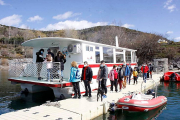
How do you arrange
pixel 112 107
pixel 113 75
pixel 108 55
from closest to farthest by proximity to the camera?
pixel 112 107 < pixel 113 75 < pixel 108 55

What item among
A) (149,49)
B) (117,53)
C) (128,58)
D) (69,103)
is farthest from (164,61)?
(69,103)

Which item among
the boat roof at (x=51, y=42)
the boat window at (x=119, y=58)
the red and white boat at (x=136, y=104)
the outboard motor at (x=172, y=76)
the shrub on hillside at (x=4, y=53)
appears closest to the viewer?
the red and white boat at (x=136, y=104)

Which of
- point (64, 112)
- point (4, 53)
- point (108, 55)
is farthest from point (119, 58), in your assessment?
point (4, 53)

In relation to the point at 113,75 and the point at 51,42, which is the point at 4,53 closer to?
the point at 51,42

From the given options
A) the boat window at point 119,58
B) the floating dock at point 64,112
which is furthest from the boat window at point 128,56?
the floating dock at point 64,112

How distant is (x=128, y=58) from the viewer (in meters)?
15.6

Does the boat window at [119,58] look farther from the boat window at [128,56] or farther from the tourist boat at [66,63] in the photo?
the boat window at [128,56]

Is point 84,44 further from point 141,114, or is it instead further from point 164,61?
point 164,61

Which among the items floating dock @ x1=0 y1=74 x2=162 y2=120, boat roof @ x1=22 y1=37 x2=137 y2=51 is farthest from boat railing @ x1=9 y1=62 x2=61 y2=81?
floating dock @ x1=0 y1=74 x2=162 y2=120

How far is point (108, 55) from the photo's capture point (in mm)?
12273

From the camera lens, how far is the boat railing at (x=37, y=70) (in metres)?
8.97

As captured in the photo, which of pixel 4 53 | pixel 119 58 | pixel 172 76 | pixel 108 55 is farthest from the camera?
pixel 4 53

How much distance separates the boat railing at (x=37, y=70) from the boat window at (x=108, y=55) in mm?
3935

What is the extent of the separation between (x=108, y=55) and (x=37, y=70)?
5296 millimetres
